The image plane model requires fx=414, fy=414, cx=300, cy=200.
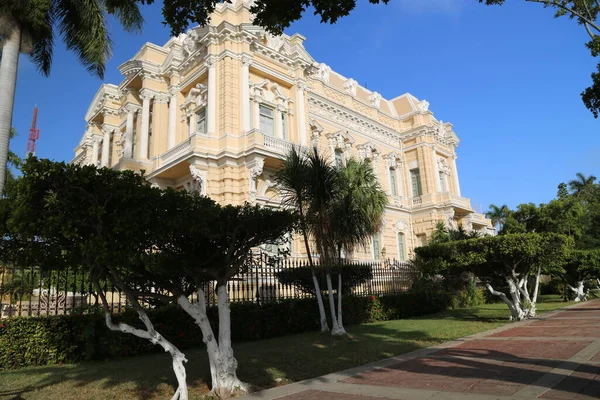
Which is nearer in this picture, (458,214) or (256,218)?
(256,218)

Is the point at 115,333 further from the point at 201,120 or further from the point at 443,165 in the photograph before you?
the point at 443,165

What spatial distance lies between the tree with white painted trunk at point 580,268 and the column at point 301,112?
14533 mm

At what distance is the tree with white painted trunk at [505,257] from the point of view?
43.6ft

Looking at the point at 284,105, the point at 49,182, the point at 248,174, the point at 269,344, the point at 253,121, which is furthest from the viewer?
the point at 284,105

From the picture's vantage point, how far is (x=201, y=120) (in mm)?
21750

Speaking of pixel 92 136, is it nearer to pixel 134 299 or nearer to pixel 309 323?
Result: pixel 309 323

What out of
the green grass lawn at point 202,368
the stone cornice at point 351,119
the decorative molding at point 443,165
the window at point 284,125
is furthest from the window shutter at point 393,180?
the green grass lawn at point 202,368

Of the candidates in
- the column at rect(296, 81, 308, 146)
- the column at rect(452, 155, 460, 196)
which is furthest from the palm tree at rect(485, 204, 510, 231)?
the column at rect(296, 81, 308, 146)

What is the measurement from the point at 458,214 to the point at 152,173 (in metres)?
23.9

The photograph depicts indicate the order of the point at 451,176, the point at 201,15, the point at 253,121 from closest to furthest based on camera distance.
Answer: the point at 201,15 → the point at 253,121 → the point at 451,176

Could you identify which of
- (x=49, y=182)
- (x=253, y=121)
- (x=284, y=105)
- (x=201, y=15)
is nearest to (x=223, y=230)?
(x=49, y=182)

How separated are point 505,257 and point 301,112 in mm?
13149

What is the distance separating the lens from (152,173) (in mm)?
21344

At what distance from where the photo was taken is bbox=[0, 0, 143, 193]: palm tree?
10625 millimetres
